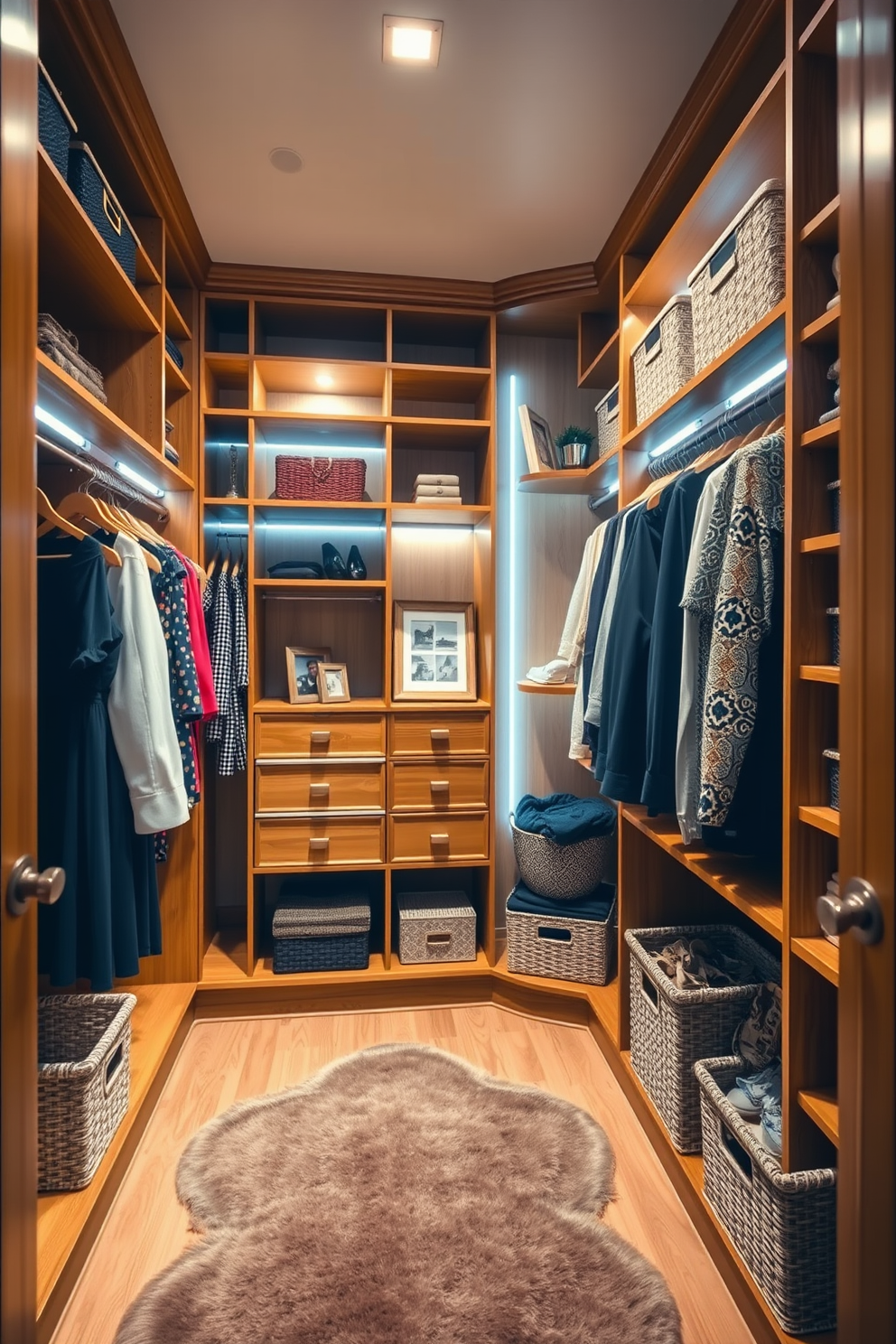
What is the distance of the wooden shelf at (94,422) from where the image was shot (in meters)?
1.54

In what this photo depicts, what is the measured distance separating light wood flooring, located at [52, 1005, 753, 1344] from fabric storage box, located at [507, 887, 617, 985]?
178 millimetres

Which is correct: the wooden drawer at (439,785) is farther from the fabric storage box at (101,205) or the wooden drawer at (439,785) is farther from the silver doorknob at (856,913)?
the silver doorknob at (856,913)

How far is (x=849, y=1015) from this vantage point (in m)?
0.86

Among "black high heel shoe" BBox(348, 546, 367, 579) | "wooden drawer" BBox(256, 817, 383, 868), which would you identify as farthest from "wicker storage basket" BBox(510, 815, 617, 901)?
"black high heel shoe" BBox(348, 546, 367, 579)

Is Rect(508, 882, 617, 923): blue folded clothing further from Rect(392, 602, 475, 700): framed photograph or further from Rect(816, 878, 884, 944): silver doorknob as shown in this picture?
Rect(816, 878, 884, 944): silver doorknob

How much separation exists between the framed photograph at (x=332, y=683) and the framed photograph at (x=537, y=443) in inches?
42.8

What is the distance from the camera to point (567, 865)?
8.96 ft

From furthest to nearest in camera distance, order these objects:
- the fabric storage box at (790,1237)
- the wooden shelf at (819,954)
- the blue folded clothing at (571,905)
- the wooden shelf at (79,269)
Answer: the blue folded clothing at (571,905) → the wooden shelf at (79,269) → the fabric storage box at (790,1237) → the wooden shelf at (819,954)

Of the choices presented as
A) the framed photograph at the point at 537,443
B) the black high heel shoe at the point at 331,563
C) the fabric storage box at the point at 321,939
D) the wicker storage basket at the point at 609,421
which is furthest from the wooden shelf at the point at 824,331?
the fabric storage box at the point at 321,939

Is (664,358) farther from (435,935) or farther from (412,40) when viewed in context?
(435,935)

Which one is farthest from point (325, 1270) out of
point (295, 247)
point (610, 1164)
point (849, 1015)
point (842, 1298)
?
point (295, 247)

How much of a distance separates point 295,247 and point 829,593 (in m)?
2.21

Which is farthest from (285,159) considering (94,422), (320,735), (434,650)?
(320,735)

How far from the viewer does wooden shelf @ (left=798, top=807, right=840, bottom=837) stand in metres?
1.21
